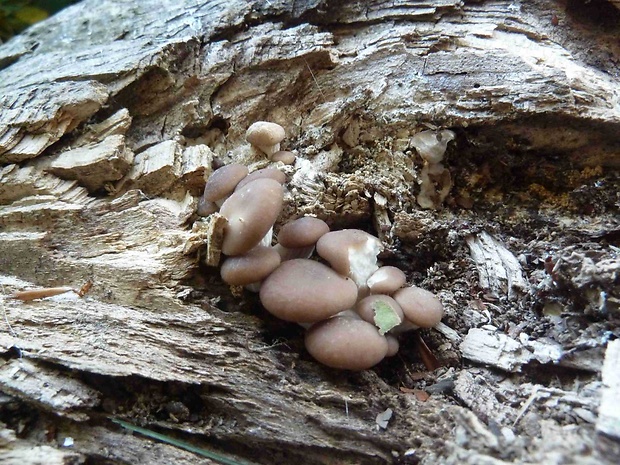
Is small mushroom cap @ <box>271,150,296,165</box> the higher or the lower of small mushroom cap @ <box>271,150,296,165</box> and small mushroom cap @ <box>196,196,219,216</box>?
the higher

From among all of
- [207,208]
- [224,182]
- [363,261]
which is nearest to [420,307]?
[363,261]

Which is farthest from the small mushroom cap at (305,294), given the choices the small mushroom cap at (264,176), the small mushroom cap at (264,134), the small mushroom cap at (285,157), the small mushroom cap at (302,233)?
the small mushroom cap at (264,134)

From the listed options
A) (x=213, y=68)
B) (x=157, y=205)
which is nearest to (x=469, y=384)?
(x=157, y=205)

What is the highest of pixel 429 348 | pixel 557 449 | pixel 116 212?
pixel 116 212

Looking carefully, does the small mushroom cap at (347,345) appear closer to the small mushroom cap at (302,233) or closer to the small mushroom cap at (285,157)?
the small mushroom cap at (302,233)

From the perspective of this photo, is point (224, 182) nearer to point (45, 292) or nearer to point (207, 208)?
point (207, 208)

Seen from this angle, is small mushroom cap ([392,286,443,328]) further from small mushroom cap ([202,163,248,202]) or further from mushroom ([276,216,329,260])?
small mushroom cap ([202,163,248,202])

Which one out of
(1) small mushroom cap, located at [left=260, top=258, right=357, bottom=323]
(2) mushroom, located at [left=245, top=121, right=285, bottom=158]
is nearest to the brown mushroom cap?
(2) mushroom, located at [left=245, top=121, right=285, bottom=158]

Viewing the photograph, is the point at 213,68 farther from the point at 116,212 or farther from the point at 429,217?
the point at 429,217
